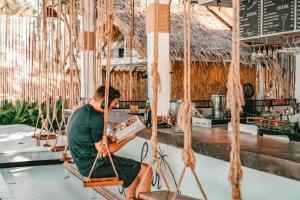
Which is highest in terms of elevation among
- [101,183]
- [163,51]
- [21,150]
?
[163,51]

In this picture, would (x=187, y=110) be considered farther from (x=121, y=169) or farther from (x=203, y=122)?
(x=203, y=122)

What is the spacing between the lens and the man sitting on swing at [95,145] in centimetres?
344

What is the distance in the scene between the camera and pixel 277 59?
1045 centimetres

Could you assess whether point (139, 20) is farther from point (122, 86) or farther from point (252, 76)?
point (252, 76)

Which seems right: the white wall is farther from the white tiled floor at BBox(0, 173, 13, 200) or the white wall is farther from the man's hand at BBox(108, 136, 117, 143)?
the white tiled floor at BBox(0, 173, 13, 200)

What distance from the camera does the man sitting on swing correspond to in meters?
3.44

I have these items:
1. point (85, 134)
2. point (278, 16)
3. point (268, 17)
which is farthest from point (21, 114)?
point (85, 134)

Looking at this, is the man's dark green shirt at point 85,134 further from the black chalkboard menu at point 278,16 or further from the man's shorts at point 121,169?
the black chalkboard menu at point 278,16

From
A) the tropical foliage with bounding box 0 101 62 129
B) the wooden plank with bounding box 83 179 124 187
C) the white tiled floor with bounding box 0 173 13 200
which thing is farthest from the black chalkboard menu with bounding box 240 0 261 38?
the tropical foliage with bounding box 0 101 62 129

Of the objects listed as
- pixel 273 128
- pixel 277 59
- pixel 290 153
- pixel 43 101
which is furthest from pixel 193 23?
pixel 290 153

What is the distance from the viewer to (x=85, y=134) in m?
3.49

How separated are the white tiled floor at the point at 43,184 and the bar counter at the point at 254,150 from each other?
201 centimetres

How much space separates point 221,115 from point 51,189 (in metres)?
2.34

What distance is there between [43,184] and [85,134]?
254 cm
